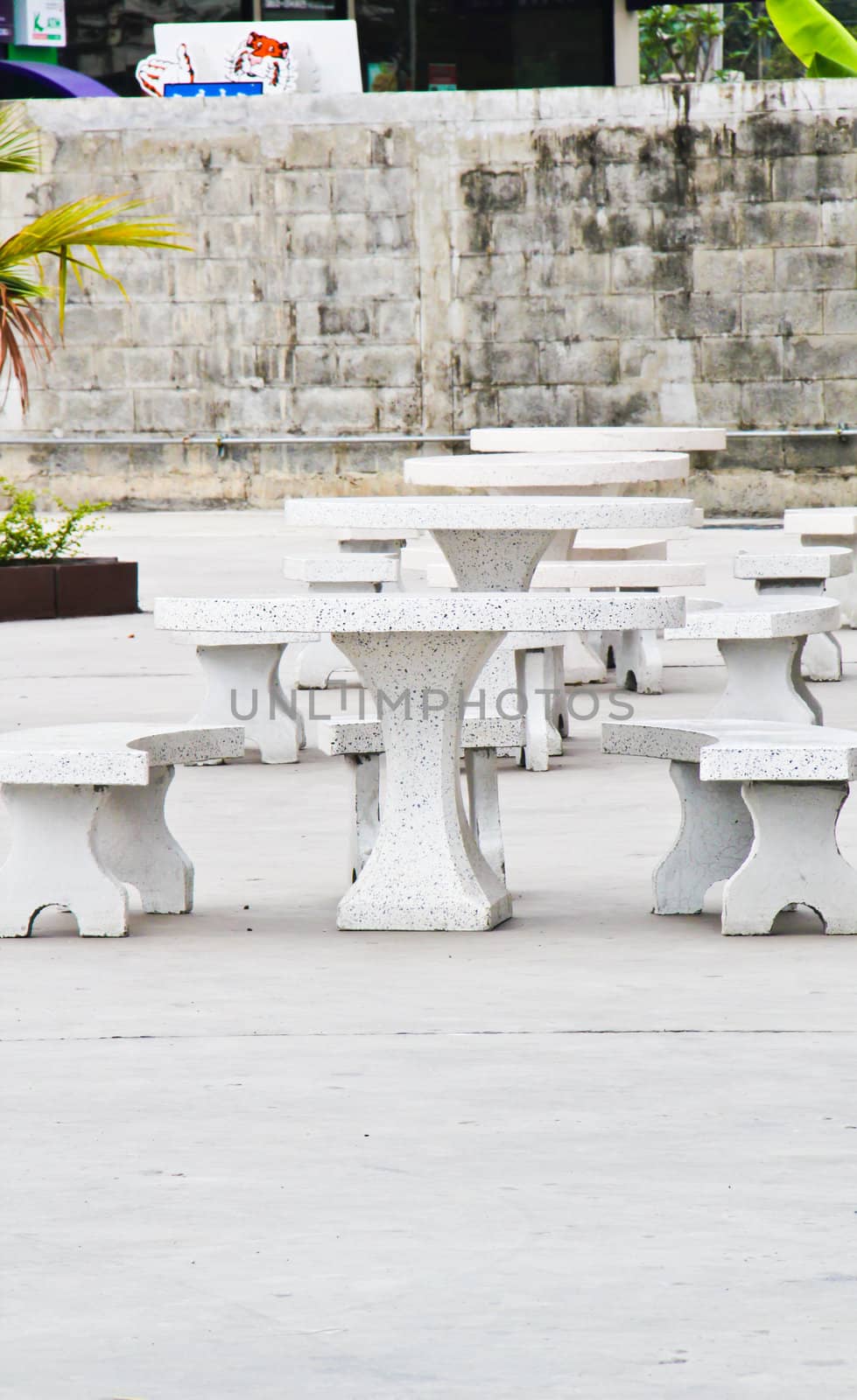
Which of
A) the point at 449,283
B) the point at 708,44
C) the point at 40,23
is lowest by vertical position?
the point at 449,283

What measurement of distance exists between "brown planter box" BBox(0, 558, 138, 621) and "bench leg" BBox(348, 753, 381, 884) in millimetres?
6937

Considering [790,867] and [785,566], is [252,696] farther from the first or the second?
[790,867]

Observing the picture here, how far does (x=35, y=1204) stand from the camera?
130 inches

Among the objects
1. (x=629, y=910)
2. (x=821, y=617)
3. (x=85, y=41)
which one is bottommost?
(x=629, y=910)

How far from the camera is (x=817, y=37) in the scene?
62.9ft

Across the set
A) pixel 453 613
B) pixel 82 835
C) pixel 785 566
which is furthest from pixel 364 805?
pixel 785 566

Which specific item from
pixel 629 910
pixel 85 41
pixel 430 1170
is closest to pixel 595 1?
pixel 85 41

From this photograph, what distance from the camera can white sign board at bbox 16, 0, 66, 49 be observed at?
2514 centimetres

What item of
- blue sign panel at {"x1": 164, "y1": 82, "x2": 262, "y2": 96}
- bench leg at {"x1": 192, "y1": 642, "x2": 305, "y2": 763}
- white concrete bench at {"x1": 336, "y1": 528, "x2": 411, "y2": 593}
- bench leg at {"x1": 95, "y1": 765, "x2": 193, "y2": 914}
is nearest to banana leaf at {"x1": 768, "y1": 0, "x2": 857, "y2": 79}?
blue sign panel at {"x1": 164, "y1": 82, "x2": 262, "y2": 96}

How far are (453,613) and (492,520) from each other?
1110 millimetres

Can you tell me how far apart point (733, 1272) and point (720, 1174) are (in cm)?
41

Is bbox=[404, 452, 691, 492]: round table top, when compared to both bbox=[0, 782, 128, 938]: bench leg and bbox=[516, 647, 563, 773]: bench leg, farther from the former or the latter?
bbox=[0, 782, 128, 938]: bench leg

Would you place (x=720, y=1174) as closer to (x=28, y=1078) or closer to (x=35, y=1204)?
(x=35, y=1204)

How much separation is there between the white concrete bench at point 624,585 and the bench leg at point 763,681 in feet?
3.87
